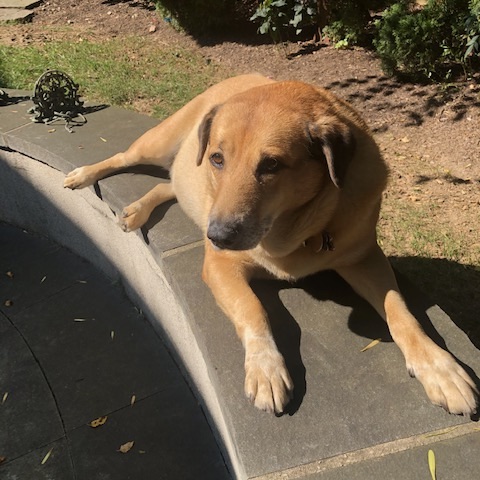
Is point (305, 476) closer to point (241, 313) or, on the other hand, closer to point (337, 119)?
point (241, 313)

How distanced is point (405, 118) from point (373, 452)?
4421 millimetres

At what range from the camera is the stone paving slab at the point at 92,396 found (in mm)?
2930

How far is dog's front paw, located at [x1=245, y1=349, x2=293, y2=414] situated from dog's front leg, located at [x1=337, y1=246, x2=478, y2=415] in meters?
0.48

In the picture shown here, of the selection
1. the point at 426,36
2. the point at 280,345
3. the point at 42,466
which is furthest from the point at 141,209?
the point at 426,36

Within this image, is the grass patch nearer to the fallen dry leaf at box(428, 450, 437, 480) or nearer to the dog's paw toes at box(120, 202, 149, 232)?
the dog's paw toes at box(120, 202, 149, 232)

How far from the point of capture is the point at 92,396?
3303 millimetres

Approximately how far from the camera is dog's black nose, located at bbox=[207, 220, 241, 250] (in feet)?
7.30

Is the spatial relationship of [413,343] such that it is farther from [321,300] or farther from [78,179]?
[78,179]

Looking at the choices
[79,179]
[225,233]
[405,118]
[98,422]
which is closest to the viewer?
[225,233]

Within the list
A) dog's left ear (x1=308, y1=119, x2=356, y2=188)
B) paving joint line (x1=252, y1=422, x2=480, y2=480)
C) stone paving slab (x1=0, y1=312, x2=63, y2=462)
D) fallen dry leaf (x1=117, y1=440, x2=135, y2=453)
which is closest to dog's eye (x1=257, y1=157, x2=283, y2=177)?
dog's left ear (x1=308, y1=119, x2=356, y2=188)

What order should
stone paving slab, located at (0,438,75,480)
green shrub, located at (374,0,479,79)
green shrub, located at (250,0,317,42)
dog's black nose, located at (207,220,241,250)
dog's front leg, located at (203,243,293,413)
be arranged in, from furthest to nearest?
green shrub, located at (250,0,317,42), green shrub, located at (374,0,479,79), stone paving slab, located at (0,438,75,480), dog's black nose, located at (207,220,241,250), dog's front leg, located at (203,243,293,413)

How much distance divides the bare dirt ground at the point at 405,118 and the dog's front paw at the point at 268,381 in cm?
157

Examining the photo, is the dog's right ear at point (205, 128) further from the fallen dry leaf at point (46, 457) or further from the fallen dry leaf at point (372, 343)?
the fallen dry leaf at point (46, 457)

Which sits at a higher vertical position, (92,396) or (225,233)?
(225,233)
